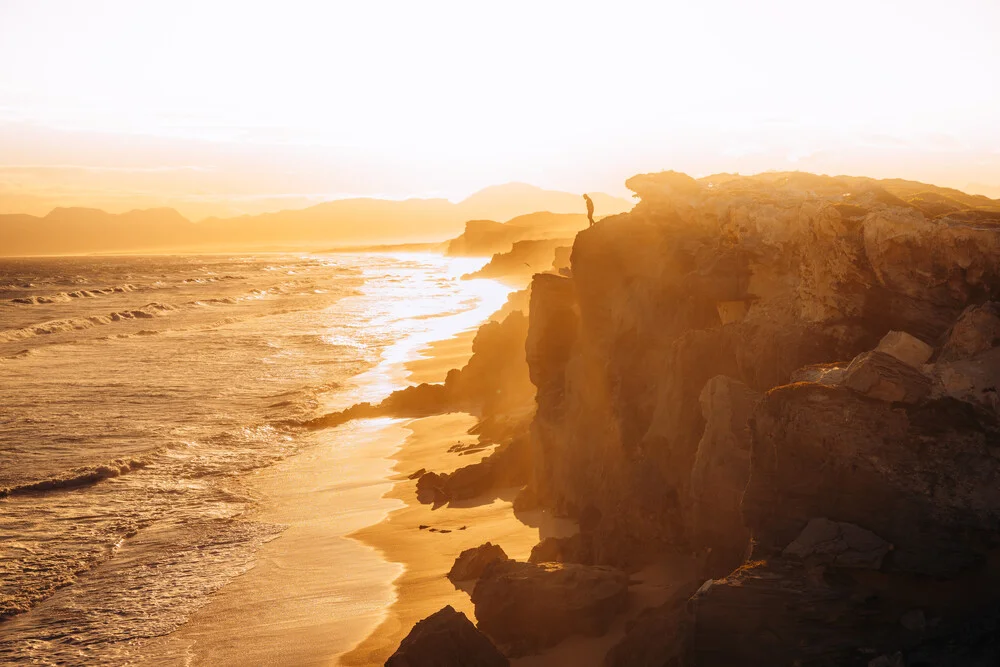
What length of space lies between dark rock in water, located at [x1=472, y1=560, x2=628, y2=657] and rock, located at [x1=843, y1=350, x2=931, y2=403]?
374cm

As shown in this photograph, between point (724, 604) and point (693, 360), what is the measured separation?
411 cm

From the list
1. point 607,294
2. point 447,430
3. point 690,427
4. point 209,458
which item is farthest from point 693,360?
point 209,458

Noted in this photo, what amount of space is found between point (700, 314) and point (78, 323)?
170 ft

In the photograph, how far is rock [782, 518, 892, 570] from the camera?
5.95 meters

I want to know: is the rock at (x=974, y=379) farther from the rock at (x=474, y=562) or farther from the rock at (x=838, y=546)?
the rock at (x=474, y=562)

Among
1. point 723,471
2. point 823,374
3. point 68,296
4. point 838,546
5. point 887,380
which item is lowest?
point 68,296

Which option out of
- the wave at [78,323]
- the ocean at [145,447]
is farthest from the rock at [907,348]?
the wave at [78,323]

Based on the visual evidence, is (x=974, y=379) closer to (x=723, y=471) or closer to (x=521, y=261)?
(x=723, y=471)

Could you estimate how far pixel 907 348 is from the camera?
744 centimetres

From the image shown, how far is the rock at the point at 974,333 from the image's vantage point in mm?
6816

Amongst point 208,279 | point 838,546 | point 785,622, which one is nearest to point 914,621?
point 838,546

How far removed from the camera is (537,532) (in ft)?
40.8

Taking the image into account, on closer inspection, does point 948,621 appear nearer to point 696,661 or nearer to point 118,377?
point 696,661

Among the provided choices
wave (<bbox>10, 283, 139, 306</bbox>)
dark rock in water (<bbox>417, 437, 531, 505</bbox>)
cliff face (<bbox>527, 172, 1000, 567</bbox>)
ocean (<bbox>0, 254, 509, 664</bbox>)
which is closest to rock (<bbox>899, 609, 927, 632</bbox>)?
cliff face (<bbox>527, 172, 1000, 567</bbox>)
